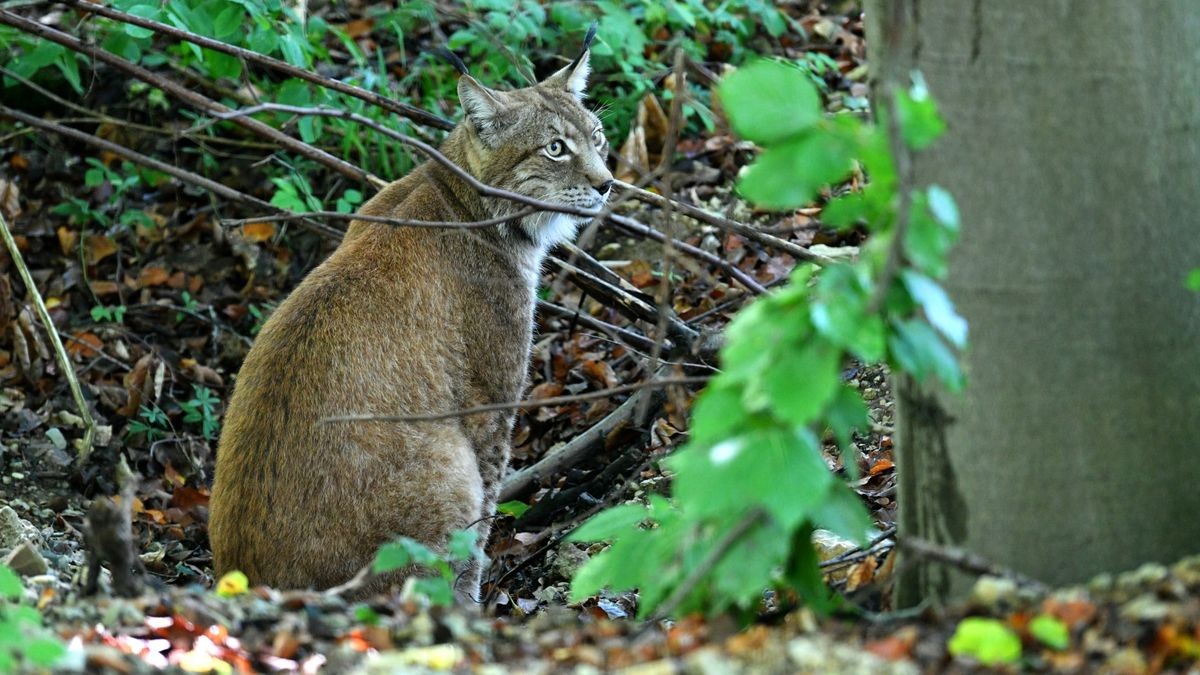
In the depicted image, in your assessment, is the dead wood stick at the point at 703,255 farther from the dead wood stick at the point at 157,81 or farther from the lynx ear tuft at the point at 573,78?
the dead wood stick at the point at 157,81

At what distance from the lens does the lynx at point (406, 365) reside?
153 inches

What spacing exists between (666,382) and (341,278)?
2130 mm

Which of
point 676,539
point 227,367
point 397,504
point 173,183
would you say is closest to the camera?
point 676,539

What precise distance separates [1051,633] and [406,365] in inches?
103

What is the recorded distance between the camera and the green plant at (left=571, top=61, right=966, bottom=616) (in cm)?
211

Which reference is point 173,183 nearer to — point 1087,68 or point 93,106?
point 93,106

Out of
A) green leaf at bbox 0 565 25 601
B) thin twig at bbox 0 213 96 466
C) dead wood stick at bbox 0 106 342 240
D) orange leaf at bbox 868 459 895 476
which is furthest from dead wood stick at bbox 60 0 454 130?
green leaf at bbox 0 565 25 601

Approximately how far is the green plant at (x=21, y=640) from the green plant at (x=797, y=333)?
1.10 m

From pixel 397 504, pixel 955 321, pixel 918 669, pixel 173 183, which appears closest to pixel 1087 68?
pixel 955 321

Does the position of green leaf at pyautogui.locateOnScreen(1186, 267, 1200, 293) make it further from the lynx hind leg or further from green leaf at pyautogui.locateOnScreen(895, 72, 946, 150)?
the lynx hind leg

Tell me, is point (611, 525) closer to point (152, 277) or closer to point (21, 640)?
point (21, 640)

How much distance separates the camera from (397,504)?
13.3 ft

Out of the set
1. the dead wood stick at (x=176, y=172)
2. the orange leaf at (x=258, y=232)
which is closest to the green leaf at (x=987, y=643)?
the dead wood stick at (x=176, y=172)

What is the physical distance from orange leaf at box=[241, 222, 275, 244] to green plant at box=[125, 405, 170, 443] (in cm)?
130
